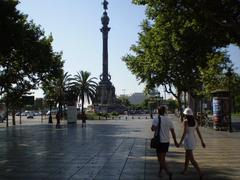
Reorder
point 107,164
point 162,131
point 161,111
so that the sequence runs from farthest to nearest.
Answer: point 107,164 → point 161,111 → point 162,131

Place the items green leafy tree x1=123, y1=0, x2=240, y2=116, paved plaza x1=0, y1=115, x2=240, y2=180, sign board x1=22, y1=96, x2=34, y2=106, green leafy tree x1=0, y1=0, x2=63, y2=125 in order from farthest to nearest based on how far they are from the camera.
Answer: sign board x1=22, y1=96, x2=34, y2=106
green leafy tree x1=0, y1=0, x2=63, y2=125
green leafy tree x1=123, y1=0, x2=240, y2=116
paved plaza x1=0, y1=115, x2=240, y2=180

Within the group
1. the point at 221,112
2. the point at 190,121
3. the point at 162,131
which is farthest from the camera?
the point at 221,112

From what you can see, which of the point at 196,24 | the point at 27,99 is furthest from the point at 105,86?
the point at 196,24

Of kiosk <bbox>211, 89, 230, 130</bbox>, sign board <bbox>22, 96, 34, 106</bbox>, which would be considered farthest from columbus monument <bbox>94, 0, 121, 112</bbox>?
kiosk <bbox>211, 89, 230, 130</bbox>

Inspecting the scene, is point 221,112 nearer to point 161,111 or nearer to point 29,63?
point 29,63

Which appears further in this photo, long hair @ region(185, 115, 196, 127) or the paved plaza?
the paved plaza

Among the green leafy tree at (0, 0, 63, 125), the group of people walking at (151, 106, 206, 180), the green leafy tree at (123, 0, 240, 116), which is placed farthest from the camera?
the green leafy tree at (0, 0, 63, 125)

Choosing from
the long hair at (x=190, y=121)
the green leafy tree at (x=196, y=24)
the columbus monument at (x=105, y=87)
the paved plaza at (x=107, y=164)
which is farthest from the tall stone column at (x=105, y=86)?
the long hair at (x=190, y=121)

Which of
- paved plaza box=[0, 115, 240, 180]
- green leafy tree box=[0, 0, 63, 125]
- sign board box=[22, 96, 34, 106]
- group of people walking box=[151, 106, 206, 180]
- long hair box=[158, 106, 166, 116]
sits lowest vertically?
paved plaza box=[0, 115, 240, 180]

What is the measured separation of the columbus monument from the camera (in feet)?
371

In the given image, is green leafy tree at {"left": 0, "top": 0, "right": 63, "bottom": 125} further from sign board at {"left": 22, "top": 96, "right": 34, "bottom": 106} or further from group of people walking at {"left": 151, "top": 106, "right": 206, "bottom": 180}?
group of people walking at {"left": 151, "top": 106, "right": 206, "bottom": 180}

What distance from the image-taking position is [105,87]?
118000mm

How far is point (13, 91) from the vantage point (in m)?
56.5

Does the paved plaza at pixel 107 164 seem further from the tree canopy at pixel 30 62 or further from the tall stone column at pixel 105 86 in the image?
the tall stone column at pixel 105 86
